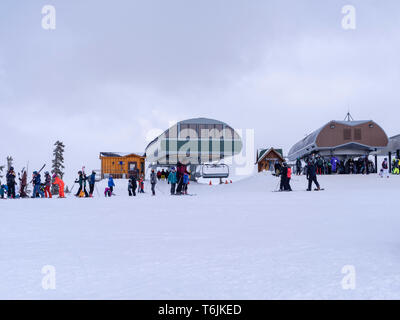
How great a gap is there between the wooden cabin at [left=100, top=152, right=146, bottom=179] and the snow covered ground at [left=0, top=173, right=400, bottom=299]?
A: 3237cm

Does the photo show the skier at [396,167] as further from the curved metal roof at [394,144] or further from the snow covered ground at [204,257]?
the snow covered ground at [204,257]

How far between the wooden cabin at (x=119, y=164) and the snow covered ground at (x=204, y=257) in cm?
3237

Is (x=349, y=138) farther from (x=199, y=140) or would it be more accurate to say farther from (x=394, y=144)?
(x=199, y=140)

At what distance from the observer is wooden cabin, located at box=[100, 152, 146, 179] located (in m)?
39.2

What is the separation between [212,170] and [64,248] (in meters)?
24.1

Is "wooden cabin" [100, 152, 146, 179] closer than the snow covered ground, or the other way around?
the snow covered ground

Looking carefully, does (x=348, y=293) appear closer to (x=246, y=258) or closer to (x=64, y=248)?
(x=246, y=258)

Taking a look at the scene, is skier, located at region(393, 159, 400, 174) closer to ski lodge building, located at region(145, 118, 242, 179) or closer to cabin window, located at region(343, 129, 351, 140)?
cabin window, located at region(343, 129, 351, 140)

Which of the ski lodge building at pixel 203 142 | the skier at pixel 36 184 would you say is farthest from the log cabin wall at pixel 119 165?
the skier at pixel 36 184

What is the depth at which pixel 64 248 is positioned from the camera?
15.1 ft

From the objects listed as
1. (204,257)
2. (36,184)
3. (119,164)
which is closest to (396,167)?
(36,184)

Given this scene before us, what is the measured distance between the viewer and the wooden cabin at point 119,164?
39219 millimetres

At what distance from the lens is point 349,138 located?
28422 mm

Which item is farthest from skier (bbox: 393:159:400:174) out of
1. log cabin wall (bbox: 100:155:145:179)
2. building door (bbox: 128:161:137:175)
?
building door (bbox: 128:161:137:175)
